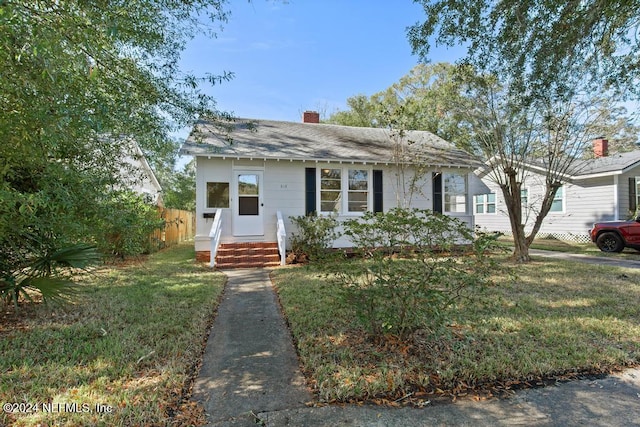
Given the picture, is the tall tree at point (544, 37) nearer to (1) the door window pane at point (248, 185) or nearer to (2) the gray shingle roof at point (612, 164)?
(1) the door window pane at point (248, 185)

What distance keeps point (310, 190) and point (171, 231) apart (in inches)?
310

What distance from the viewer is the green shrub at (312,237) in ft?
28.9

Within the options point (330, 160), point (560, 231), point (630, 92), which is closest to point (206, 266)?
point (330, 160)

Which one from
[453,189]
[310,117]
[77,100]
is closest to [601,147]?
[453,189]

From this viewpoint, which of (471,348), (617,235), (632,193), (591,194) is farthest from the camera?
(591,194)

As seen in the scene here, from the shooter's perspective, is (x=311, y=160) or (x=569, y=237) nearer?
(x=311, y=160)

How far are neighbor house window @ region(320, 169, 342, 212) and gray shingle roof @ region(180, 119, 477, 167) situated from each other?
645 millimetres

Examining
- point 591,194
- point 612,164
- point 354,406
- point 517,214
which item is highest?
point 612,164

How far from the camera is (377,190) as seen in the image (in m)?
10.5

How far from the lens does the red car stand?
34.9 ft

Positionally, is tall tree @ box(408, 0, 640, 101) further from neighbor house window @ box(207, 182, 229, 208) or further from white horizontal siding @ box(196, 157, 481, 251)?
neighbor house window @ box(207, 182, 229, 208)

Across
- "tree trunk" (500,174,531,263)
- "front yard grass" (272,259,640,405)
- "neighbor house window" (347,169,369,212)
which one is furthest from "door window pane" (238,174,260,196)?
"tree trunk" (500,174,531,263)

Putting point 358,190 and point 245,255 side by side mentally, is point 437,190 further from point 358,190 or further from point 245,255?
point 245,255

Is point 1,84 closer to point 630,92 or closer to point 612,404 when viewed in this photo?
point 612,404
